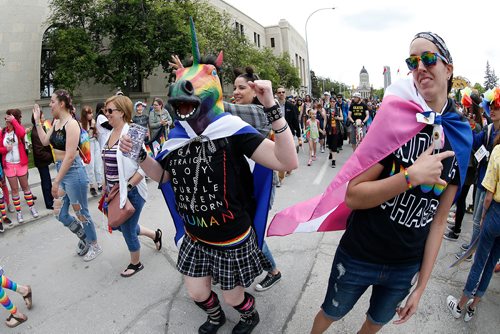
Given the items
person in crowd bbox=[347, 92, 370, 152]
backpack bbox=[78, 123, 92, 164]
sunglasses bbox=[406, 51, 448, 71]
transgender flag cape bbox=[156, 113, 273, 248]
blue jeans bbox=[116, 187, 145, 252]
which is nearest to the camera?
sunglasses bbox=[406, 51, 448, 71]

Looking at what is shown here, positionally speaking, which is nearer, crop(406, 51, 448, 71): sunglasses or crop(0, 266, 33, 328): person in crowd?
crop(406, 51, 448, 71): sunglasses

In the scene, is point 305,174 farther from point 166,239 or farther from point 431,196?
point 431,196

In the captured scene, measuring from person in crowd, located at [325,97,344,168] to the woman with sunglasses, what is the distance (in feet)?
23.0

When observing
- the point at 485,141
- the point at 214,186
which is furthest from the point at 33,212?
the point at 485,141

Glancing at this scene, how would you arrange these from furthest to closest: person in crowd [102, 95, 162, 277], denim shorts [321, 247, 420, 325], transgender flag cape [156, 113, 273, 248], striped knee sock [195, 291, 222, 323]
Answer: person in crowd [102, 95, 162, 277] < striped knee sock [195, 291, 222, 323] < transgender flag cape [156, 113, 273, 248] < denim shorts [321, 247, 420, 325]

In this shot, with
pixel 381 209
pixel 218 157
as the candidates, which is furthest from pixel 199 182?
pixel 381 209

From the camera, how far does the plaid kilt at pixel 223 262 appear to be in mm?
2367

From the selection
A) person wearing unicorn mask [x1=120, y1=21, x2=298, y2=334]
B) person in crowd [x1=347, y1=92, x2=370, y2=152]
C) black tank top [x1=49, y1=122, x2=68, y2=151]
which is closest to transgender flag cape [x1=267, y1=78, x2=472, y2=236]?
person wearing unicorn mask [x1=120, y1=21, x2=298, y2=334]

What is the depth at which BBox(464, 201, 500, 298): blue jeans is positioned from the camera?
2629 mm

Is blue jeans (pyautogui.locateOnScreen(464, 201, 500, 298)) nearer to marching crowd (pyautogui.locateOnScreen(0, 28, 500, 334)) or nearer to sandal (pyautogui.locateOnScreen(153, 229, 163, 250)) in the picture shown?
marching crowd (pyautogui.locateOnScreen(0, 28, 500, 334))

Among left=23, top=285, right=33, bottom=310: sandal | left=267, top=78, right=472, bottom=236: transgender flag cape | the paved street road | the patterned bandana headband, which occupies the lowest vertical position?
the paved street road

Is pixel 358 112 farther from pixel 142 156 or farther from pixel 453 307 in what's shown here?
pixel 142 156

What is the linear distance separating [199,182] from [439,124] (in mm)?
1377

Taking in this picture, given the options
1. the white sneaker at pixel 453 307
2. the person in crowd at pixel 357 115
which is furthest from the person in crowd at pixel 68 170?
the person in crowd at pixel 357 115
